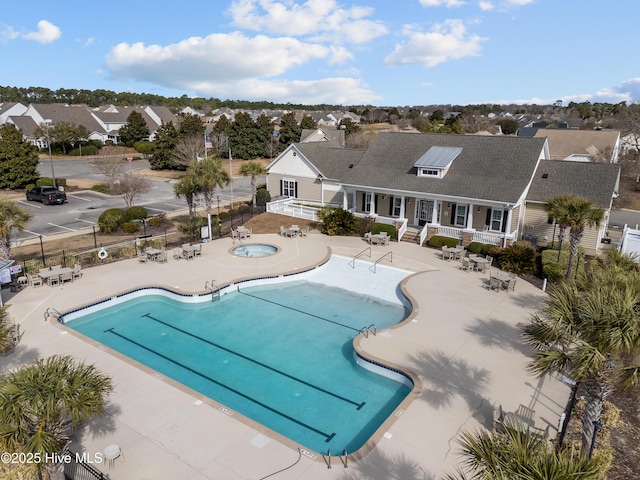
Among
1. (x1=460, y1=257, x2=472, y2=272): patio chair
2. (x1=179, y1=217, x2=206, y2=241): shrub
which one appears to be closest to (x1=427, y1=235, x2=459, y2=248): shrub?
(x1=460, y1=257, x2=472, y2=272): patio chair

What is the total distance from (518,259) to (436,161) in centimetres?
949

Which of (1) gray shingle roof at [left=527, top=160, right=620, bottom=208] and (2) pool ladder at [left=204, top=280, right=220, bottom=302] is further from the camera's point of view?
(1) gray shingle roof at [left=527, top=160, right=620, bottom=208]

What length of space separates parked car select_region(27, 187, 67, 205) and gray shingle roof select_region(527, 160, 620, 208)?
132ft

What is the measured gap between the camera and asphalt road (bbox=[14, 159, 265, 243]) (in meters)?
33.0

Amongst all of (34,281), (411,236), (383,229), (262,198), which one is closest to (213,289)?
(34,281)

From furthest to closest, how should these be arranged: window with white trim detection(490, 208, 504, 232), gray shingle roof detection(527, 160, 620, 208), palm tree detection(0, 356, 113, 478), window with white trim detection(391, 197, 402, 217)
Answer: window with white trim detection(391, 197, 402, 217)
window with white trim detection(490, 208, 504, 232)
gray shingle roof detection(527, 160, 620, 208)
palm tree detection(0, 356, 113, 478)

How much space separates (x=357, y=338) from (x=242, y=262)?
10.9 metres

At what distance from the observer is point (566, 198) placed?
21.8 m

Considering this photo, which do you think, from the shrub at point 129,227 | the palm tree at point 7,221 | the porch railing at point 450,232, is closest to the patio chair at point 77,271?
the palm tree at point 7,221

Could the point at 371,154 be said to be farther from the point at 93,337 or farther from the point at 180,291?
the point at 93,337

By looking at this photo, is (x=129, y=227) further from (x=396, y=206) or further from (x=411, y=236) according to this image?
(x=411, y=236)

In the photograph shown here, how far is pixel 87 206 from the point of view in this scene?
133 ft

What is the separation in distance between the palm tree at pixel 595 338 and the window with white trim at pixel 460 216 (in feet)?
62.1

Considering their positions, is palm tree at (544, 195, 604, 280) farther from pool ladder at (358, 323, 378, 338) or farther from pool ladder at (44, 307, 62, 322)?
pool ladder at (44, 307, 62, 322)
